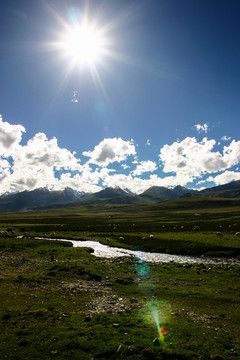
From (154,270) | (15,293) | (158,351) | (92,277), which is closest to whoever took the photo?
(158,351)

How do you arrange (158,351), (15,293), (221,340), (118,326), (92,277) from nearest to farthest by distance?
(158,351), (221,340), (118,326), (15,293), (92,277)

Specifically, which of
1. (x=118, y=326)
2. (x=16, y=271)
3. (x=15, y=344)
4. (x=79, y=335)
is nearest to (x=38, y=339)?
(x=15, y=344)

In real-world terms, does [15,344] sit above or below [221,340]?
above

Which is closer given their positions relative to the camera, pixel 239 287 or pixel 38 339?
pixel 38 339

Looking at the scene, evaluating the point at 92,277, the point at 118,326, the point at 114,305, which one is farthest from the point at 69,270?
the point at 118,326

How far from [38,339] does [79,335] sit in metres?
2.31

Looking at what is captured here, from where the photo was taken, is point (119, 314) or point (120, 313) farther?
point (120, 313)

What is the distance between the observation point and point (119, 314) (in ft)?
53.6

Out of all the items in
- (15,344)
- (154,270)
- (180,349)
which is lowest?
(154,270)

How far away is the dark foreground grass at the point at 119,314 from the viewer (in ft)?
39.2

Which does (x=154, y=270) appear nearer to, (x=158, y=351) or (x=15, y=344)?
(x=158, y=351)

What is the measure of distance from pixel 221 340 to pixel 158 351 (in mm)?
3800

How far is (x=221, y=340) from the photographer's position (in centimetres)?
1264

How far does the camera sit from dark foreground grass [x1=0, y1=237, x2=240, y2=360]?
12.0 meters
